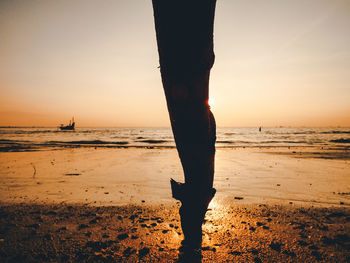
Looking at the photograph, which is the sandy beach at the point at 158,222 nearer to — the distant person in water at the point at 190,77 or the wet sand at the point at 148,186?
the wet sand at the point at 148,186

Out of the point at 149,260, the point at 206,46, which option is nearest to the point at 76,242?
the point at 149,260

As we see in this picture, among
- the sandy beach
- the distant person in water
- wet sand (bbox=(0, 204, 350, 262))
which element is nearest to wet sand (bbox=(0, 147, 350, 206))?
the sandy beach

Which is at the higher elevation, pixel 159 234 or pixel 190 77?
pixel 190 77

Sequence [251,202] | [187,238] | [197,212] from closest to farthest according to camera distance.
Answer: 1. [197,212]
2. [187,238]
3. [251,202]

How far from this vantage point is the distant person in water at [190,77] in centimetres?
144

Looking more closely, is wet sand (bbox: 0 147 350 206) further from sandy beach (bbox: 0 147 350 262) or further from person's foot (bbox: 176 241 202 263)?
person's foot (bbox: 176 241 202 263)

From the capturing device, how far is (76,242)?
293cm

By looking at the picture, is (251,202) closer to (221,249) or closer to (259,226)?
(259,226)

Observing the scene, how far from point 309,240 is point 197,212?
2.05m

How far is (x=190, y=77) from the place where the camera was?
5.14 feet

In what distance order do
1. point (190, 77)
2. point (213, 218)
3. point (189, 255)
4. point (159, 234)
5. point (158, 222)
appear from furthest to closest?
1. point (213, 218)
2. point (158, 222)
3. point (159, 234)
4. point (189, 255)
5. point (190, 77)

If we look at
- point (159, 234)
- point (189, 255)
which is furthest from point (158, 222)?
point (189, 255)

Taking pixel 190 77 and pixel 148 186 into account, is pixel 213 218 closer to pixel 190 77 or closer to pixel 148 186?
pixel 148 186

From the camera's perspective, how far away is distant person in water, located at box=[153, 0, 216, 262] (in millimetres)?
1437
